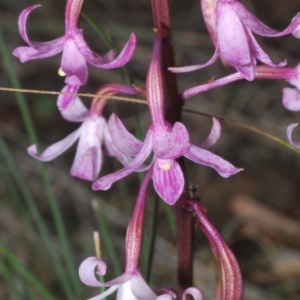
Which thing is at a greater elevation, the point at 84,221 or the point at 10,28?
the point at 10,28

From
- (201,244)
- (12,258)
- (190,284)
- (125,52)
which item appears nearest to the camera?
(125,52)

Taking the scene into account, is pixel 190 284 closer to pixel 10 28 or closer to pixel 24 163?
pixel 24 163

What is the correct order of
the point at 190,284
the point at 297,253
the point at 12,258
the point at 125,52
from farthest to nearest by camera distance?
the point at 297,253
the point at 12,258
the point at 190,284
the point at 125,52

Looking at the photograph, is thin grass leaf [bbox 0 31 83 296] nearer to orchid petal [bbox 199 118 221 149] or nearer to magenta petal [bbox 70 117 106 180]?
magenta petal [bbox 70 117 106 180]

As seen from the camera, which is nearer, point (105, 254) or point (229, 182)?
point (105, 254)

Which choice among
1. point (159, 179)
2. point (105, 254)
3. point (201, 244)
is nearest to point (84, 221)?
point (105, 254)

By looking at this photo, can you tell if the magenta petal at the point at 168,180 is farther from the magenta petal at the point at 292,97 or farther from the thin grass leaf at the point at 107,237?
the thin grass leaf at the point at 107,237

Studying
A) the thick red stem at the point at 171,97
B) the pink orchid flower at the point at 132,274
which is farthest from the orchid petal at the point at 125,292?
the thick red stem at the point at 171,97

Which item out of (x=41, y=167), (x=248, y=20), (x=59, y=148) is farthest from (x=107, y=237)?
(x=248, y=20)

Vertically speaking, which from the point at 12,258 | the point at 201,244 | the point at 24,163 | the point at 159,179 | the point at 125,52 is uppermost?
the point at 125,52
